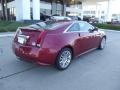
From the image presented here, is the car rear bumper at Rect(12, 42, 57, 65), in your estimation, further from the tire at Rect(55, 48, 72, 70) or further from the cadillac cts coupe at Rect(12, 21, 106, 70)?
the tire at Rect(55, 48, 72, 70)

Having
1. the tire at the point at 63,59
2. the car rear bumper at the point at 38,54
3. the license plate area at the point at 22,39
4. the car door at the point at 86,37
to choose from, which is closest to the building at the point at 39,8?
the car door at the point at 86,37

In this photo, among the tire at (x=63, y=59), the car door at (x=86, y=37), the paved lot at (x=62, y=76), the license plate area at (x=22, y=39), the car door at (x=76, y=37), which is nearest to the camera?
the paved lot at (x=62, y=76)

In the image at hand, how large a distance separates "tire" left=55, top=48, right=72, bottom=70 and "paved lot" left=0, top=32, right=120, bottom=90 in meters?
0.15

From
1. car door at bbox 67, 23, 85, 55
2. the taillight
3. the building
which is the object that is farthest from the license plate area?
the building

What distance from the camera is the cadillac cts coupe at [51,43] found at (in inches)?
182

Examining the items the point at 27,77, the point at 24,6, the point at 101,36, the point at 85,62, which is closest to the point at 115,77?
the point at 85,62

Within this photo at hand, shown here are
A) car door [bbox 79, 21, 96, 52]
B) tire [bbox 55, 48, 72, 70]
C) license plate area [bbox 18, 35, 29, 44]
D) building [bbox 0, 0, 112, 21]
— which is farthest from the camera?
building [bbox 0, 0, 112, 21]

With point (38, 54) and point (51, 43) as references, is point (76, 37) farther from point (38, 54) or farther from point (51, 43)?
point (38, 54)

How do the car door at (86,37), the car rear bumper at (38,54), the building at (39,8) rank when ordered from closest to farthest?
1. the car rear bumper at (38,54)
2. the car door at (86,37)
3. the building at (39,8)

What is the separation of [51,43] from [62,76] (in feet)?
3.13

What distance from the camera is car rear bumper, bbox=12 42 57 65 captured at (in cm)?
459

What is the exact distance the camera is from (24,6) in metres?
18.2

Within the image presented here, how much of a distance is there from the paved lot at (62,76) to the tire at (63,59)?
15 centimetres

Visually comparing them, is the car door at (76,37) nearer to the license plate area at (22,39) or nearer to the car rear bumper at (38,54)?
the car rear bumper at (38,54)
